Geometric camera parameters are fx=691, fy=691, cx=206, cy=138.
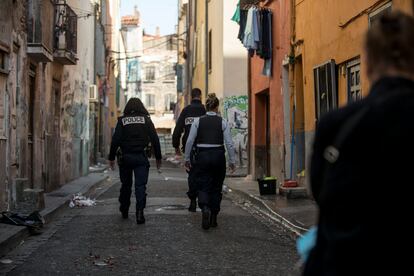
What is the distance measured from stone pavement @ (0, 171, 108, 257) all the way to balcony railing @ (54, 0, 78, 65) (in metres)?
3.05

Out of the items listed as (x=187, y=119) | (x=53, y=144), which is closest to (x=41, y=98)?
(x=53, y=144)

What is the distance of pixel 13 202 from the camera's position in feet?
35.9

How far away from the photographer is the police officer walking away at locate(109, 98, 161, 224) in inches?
396

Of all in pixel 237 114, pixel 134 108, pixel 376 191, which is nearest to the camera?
pixel 376 191

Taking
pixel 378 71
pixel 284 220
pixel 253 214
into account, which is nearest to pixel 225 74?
pixel 253 214

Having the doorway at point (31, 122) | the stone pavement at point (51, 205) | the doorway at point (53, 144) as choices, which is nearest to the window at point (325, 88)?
the stone pavement at point (51, 205)

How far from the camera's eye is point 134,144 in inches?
399

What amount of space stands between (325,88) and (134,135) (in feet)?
11.6

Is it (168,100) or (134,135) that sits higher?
(168,100)

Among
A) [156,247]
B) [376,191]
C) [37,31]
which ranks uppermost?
[37,31]

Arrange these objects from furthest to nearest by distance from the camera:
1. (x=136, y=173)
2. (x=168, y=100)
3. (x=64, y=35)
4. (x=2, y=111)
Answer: (x=168, y=100) → (x=64, y=35) → (x=2, y=111) → (x=136, y=173)

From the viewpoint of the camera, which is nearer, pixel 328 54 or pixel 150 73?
pixel 328 54

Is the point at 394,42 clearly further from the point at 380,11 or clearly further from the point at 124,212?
the point at 124,212

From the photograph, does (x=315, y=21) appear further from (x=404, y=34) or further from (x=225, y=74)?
(x=225, y=74)
